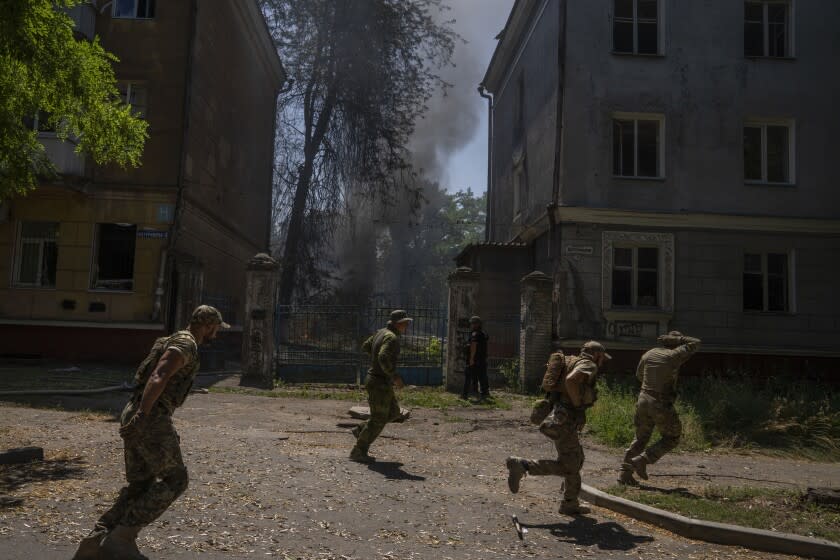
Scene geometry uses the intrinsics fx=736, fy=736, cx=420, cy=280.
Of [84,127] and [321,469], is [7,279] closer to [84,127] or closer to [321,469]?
[84,127]

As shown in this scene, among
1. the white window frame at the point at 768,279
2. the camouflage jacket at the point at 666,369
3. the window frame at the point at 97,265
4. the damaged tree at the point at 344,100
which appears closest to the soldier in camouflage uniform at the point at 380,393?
the camouflage jacket at the point at 666,369

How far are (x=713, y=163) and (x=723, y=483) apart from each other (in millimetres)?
10791

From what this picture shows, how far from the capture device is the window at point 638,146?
674 inches

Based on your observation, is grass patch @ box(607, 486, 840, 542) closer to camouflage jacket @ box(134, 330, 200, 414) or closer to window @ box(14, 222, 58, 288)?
camouflage jacket @ box(134, 330, 200, 414)

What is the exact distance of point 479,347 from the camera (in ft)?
48.8

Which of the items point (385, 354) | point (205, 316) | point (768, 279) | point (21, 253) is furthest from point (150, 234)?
point (768, 279)

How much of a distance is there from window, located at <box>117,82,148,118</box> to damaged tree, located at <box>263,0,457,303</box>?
10.6 metres

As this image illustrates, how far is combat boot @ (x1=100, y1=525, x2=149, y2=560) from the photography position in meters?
4.35

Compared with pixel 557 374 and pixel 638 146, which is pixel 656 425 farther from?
pixel 638 146

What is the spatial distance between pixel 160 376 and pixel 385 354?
13.0 ft

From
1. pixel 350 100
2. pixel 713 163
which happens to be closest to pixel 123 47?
pixel 350 100

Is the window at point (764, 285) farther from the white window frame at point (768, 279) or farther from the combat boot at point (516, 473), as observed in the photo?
the combat boot at point (516, 473)

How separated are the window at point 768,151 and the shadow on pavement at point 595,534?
44.0 feet

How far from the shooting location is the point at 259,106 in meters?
27.0
